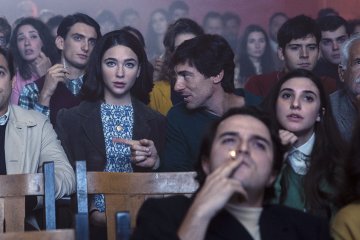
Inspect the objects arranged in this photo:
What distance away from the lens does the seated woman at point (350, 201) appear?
2.33 meters

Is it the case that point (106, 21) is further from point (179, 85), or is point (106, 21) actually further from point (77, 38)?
point (179, 85)

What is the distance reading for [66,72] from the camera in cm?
368

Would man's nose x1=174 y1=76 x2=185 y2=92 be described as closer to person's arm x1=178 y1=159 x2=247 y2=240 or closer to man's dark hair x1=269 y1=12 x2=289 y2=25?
man's dark hair x1=269 y1=12 x2=289 y2=25

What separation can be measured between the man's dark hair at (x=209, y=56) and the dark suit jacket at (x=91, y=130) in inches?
10.1

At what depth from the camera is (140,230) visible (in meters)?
2.10

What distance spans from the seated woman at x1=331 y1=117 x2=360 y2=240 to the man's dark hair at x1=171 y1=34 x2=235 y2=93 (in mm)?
1159

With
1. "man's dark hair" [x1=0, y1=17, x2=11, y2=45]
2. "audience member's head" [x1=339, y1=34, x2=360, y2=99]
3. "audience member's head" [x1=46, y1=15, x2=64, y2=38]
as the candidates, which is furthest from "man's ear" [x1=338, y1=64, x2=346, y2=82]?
"man's dark hair" [x1=0, y1=17, x2=11, y2=45]

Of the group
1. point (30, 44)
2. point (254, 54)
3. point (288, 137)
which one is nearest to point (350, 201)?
point (288, 137)

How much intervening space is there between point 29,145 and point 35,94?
1.53ft

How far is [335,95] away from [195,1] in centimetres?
77

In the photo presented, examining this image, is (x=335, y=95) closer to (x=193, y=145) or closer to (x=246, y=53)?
(x=246, y=53)

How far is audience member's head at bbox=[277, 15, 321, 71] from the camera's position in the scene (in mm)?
3904

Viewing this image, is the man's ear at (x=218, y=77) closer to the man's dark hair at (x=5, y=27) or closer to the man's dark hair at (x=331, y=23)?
the man's dark hair at (x=331, y=23)

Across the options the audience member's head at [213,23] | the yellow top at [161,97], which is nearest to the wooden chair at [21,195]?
the yellow top at [161,97]
